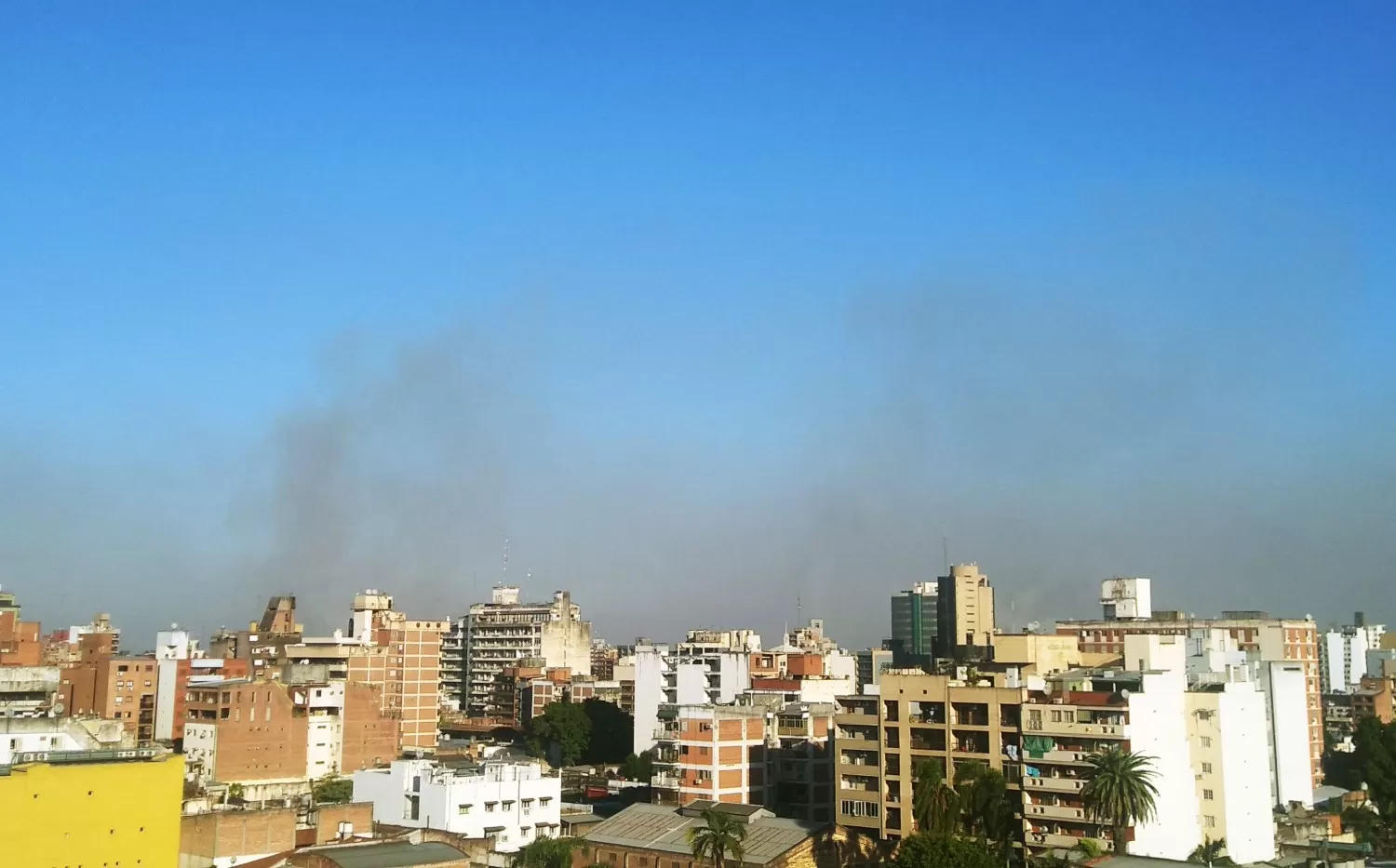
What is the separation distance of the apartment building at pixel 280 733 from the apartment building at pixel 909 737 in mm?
37970

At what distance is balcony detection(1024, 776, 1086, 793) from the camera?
161 feet

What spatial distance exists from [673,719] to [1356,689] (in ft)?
271

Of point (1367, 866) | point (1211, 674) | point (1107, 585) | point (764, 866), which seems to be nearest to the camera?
point (1367, 866)

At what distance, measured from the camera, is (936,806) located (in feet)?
166

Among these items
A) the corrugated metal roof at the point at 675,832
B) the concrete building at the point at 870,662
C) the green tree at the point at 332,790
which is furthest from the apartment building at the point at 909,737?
the concrete building at the point at 870,662

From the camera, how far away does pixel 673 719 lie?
2771 inches

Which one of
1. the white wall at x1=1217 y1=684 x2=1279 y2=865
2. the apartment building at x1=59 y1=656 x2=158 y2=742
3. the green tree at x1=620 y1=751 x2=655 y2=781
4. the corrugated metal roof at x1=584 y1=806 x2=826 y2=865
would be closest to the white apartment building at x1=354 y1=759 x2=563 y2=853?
the corrugated metal roof at x1=584 y1=806 x2=826 y2=865

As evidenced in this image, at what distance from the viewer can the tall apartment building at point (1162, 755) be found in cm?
4953

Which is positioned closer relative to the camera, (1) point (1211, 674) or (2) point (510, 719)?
(1) point (1211, 674)

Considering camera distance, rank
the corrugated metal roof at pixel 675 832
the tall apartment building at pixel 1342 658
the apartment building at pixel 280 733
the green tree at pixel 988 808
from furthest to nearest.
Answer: the tall apartment building at pixel 1342 658
the apartment building at pixel 280 733
the corrugated metal roof at pixel 675 832
the green tree at pixel 988 808

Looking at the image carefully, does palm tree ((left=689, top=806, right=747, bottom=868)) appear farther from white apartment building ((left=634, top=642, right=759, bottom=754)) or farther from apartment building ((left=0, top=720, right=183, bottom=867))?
white apartment building ((left=634, top=642, right=759, bottom=754))

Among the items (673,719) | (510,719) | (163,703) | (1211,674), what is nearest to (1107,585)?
(1211,674)

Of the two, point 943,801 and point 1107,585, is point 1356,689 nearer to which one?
point 1107,585

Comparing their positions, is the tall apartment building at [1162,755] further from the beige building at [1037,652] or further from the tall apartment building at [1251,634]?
the tall apartment building at [1251,634]
